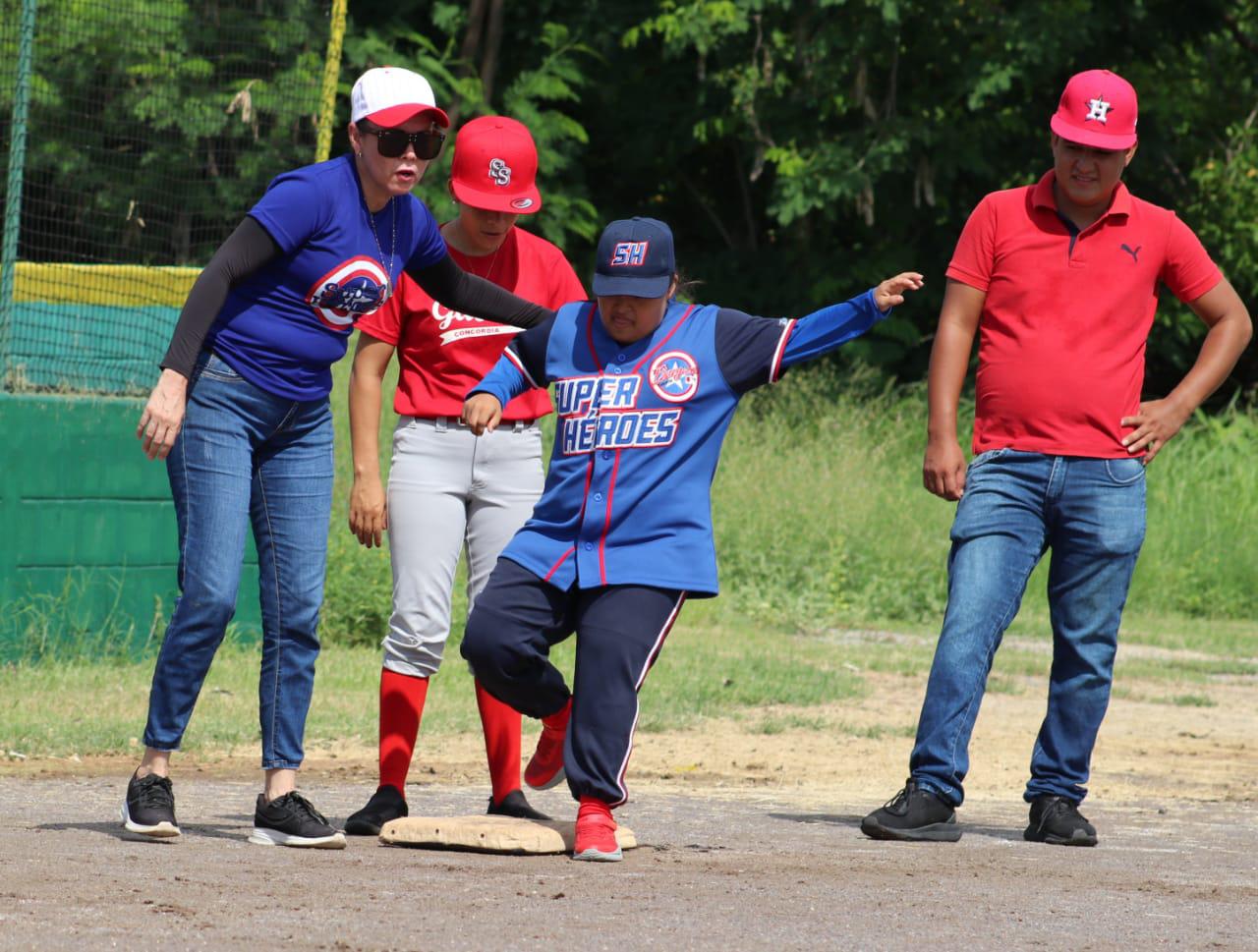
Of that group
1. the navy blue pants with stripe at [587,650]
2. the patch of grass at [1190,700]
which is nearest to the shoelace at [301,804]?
the navy blue pants with stripe at [587,650]

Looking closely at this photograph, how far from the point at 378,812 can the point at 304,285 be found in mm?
1621

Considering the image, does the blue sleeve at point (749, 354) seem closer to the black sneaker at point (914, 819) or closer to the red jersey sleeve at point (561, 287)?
the red jersey sleeve at point (561, 287)

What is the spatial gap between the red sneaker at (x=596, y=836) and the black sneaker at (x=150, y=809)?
1122mm

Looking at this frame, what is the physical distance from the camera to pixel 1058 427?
19.7 ft

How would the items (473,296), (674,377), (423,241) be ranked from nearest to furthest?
(674,377) < (423,241) < (473,296)

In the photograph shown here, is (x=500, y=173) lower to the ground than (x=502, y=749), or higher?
higher

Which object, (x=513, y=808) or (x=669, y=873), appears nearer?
(x=669, y=873)

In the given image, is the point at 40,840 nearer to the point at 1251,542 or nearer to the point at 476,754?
the point at 476,754

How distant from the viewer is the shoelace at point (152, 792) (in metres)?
5.42

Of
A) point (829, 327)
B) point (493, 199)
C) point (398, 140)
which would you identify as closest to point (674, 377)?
point (829, 327)

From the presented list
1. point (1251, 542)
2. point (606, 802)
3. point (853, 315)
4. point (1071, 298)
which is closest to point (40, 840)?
point (606, 802)

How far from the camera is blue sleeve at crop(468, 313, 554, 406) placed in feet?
18.6

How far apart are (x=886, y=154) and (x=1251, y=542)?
691 cm

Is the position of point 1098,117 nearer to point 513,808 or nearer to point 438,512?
point 438,512
